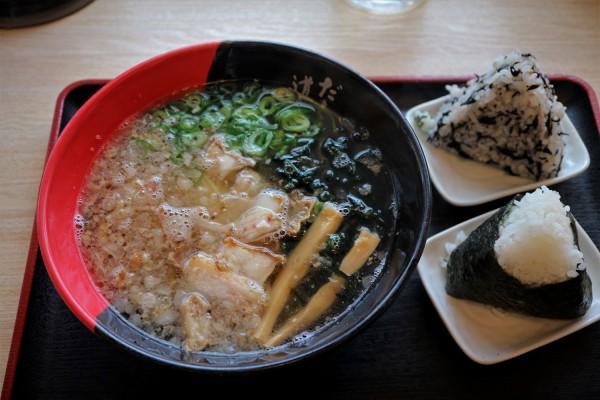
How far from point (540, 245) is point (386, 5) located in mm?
1449

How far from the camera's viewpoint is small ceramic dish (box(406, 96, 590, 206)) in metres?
1.73

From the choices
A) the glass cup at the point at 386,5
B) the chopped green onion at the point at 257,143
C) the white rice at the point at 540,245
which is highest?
the glass cup at the point at 386,5

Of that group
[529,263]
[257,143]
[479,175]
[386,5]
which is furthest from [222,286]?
[386,5]

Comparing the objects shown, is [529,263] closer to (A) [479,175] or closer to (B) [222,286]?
(A) [479,175]

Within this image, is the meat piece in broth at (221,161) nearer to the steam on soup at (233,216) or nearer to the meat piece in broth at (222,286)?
the steam on soup at (233,216)

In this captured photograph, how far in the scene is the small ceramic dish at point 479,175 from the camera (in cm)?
173

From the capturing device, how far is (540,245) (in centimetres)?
129

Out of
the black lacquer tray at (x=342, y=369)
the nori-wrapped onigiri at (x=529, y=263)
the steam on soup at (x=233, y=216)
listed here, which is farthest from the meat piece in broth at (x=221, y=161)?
the nori-wrapped onigiri at (x=529, y=263)

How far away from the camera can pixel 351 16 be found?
2322 mm

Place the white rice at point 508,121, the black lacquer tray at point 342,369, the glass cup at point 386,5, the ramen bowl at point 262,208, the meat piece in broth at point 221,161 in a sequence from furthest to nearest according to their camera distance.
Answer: the glass cup at point 386,5
the white rice at point 508,121
the meat piece in broth at point 221,161
the black lacquer tray at point 342,369
the ramen bowl at point 262,208

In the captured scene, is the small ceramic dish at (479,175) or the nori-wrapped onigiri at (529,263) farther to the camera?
the small ceramic dish at (479,175)

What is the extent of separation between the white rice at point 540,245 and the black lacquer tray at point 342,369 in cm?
28

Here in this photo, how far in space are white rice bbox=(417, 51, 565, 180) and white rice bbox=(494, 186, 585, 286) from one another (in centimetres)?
40

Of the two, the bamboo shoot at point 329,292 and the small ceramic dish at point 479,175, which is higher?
the small ceramic dish at point 479,175
